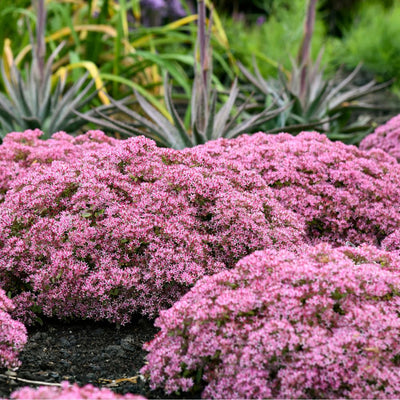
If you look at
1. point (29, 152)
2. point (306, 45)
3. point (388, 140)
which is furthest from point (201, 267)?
point (306, 45)

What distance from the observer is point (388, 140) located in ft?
16.1

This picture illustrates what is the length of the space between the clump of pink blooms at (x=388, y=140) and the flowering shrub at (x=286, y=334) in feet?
8.75

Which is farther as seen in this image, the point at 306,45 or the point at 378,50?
the point at 378,50

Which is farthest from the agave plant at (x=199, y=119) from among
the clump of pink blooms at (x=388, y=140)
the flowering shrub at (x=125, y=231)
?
the flowering shrub at (x=125, y=231)

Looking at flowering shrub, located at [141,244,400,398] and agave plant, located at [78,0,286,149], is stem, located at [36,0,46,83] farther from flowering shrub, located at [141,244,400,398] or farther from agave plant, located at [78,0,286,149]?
flowering shrub, located at [141,244,400,398]

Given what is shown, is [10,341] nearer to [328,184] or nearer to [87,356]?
[87,356]

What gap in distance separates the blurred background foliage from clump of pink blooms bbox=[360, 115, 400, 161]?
487 mm

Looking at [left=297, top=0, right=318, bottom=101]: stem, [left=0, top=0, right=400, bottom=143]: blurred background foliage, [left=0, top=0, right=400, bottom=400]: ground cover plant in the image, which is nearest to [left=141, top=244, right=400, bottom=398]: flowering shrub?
[left=0, top=0, right=400, bottom=400]: ground cover plant

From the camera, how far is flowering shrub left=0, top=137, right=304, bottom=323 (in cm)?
282

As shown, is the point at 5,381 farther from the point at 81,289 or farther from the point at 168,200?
the point at 168,200

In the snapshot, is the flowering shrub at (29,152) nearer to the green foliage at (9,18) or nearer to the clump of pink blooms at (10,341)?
the clump of pink blooms at (10,341)

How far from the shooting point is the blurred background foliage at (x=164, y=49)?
22.4 feet

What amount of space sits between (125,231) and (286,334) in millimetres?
1126

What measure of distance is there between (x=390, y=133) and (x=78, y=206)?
3132 millimetres
